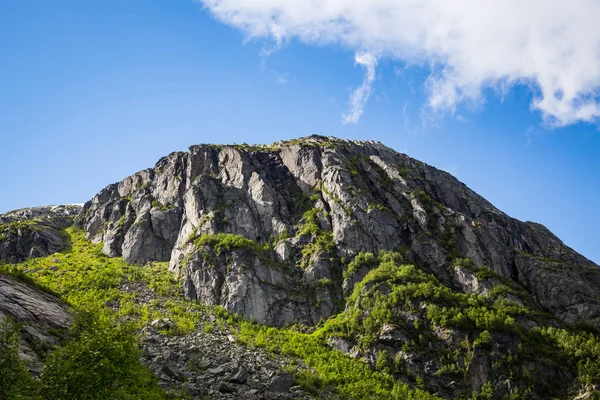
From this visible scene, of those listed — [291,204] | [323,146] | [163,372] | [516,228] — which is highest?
[323,146]

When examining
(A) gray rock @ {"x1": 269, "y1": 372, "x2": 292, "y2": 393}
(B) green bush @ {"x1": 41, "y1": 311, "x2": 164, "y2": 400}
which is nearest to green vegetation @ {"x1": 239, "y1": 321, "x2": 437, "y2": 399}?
(A) gray rock @ {"x1": 269, "y1": 372, "x2": 292, "y2": 393}

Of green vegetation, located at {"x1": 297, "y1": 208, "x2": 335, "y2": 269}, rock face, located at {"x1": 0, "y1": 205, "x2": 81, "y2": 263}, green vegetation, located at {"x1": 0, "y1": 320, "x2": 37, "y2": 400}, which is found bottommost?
green vegetation, located at {"x1": 0, "y1": 320, "x2": 37, "y2": 400}

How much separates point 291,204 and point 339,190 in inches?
473

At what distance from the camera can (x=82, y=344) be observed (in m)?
28.8

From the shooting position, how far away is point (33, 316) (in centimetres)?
3931

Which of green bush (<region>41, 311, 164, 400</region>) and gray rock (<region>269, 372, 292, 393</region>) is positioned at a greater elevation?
green bush (<region>41, 311, 164, 400</region>)

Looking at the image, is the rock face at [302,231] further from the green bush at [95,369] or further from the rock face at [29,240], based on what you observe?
the green bush at [95,369]

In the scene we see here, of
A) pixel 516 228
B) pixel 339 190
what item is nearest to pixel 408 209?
pixel 339 190

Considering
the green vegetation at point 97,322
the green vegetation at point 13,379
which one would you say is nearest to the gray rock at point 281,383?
the green vegetation at point 97,322

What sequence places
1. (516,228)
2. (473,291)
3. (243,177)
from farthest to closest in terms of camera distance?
1. (516,228)
2. (243,177)
3. (473,291)

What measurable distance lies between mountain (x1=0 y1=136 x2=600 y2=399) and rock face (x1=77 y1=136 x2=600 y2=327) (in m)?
0.34

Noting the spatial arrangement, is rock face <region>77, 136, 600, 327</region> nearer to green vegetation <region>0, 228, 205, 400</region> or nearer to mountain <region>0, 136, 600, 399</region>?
mountain <region>0, 136, 600, 399</region>

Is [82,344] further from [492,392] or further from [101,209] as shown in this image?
[101,209]

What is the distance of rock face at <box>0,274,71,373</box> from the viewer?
111 feet
